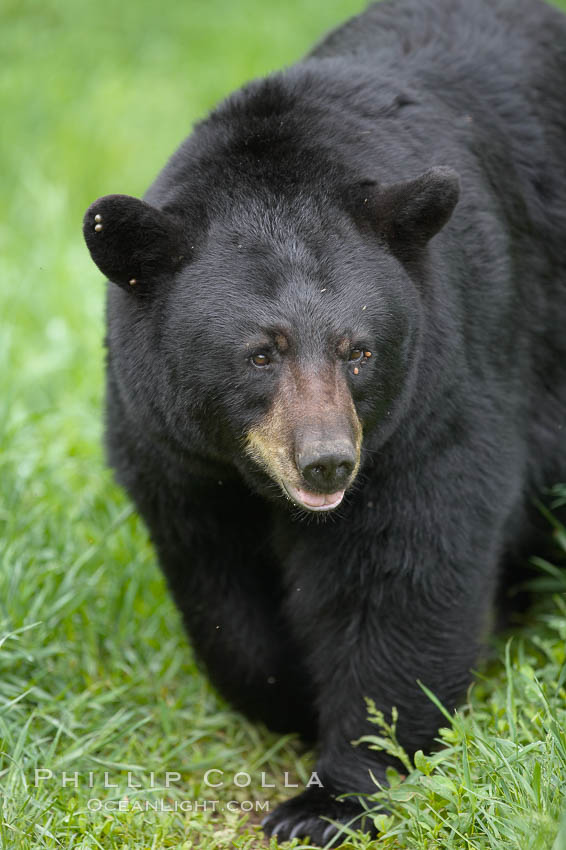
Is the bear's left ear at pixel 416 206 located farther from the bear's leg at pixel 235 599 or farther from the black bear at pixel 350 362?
the bear's leg at pixel 235 599

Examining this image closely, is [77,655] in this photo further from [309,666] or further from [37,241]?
[37,241]

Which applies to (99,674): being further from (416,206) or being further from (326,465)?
(416,206)

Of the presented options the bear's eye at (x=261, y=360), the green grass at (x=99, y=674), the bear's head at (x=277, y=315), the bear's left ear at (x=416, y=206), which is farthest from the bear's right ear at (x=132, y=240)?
the green grass at (x=99, y=674)

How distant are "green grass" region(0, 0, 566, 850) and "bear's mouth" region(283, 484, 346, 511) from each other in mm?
813

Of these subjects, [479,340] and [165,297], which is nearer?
[165,297]

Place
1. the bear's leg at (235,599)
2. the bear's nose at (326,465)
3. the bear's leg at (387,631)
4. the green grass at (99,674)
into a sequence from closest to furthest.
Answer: the bear's nose at (326,465)
the green grass at (99,674)
the bear's leg at (387,631)
the bear's leg at (235,599)

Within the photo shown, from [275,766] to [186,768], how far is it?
402mm

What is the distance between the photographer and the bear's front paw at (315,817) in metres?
4.02

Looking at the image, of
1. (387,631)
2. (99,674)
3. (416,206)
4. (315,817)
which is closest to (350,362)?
(416,206)

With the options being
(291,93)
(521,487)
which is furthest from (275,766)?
(291,93)

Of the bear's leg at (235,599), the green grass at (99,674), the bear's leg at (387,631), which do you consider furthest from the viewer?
the bear's leg at (235,599)

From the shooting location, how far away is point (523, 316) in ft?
14.4

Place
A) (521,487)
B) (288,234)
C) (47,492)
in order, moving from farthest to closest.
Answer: (47,492)
(521,487)
(288,234)

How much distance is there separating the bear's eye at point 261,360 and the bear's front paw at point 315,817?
1.56m
